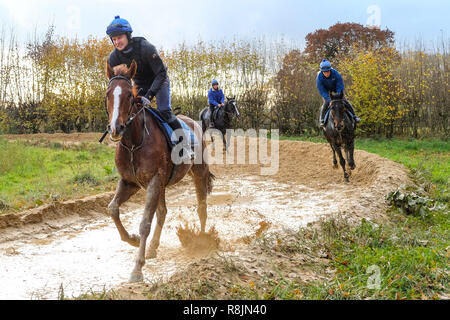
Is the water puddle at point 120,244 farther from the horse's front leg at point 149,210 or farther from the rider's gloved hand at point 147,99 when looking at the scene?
the rider's gloved hand at point 147,99

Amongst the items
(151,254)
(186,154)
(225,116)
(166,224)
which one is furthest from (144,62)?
(225,116)

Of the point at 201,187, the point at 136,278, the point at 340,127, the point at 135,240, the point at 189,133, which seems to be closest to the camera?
the point at 136,278

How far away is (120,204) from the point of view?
18.1 ft

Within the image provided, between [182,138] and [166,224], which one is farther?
[166,224]

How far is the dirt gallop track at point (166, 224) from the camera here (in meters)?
5.20

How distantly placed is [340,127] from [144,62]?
6.99 metres

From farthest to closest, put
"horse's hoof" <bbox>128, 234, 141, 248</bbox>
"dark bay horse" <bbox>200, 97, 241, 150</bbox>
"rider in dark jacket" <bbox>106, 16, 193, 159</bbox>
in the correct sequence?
"dark bay horse" <bbox>200, 97, 241, 150</bbox>
"horse's hoof" <bbox>128, 234, 141, 248</bbox>
"rider in dark jacket" <bbox>106, 16, 193, 159</bbox>

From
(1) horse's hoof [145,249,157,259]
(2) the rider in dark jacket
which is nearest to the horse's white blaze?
(2) the rider in dark jacket

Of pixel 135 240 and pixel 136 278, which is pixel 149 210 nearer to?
pixel 135 240

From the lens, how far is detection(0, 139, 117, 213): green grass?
8.95 meters

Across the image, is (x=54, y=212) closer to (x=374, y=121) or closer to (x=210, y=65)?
(x=374, y=121)

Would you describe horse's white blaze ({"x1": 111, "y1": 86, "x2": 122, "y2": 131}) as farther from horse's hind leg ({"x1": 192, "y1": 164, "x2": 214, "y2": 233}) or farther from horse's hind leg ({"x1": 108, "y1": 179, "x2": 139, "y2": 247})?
horse's hind leg ({"x1": 192, "y1": 164, "x2": 214, "y2": 233})

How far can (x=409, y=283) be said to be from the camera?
411 centimetres

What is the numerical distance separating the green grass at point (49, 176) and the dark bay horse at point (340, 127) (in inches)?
245
